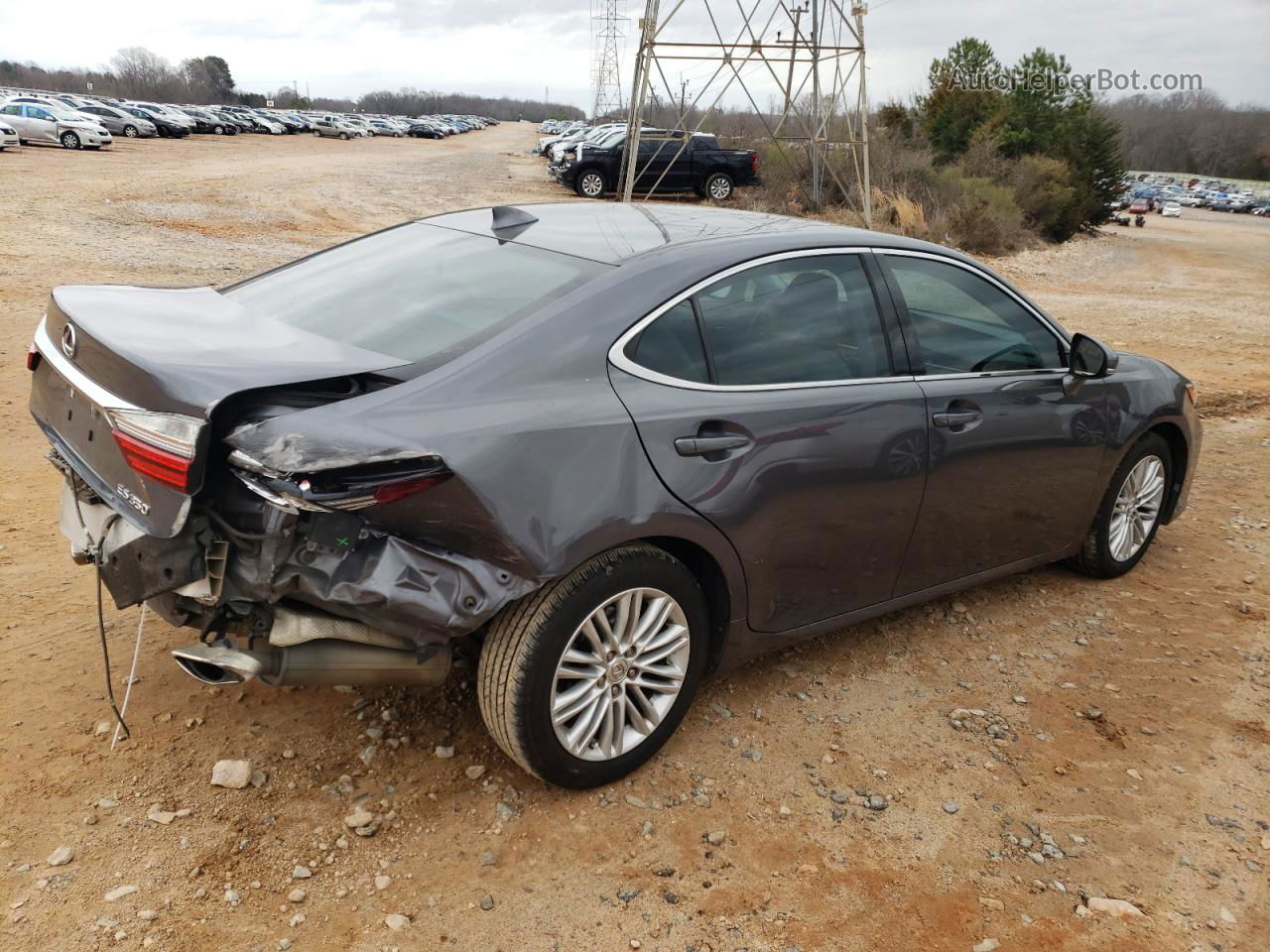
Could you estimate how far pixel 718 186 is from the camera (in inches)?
1083

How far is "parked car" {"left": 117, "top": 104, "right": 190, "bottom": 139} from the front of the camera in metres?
49.4

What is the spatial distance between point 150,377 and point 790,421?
6.05ft

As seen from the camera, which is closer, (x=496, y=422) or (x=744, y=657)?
(x=496, y=422)

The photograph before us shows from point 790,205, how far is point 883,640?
23851 millimetres

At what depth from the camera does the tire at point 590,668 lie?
2752 millimetres

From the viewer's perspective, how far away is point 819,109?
86.5 ft

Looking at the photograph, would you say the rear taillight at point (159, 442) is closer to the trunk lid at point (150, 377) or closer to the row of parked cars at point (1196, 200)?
the trunk lid at point (150, 377)

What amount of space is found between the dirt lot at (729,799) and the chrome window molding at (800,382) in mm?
1178

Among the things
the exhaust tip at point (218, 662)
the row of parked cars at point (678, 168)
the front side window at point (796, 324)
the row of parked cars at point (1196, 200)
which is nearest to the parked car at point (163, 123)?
the row of parked cars at point (678, 168)

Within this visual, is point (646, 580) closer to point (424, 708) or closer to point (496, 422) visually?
point (496, 422)

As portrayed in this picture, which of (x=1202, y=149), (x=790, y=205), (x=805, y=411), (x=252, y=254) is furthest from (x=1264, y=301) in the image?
(x=1202, y=149)

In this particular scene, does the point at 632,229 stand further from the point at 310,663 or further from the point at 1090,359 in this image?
the point at 1090,359

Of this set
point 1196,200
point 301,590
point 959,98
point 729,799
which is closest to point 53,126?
point 959,98

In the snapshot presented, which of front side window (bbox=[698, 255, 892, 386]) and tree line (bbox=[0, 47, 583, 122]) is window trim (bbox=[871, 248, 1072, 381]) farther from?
tree line (bbox=[0, 47, 583, 122])
